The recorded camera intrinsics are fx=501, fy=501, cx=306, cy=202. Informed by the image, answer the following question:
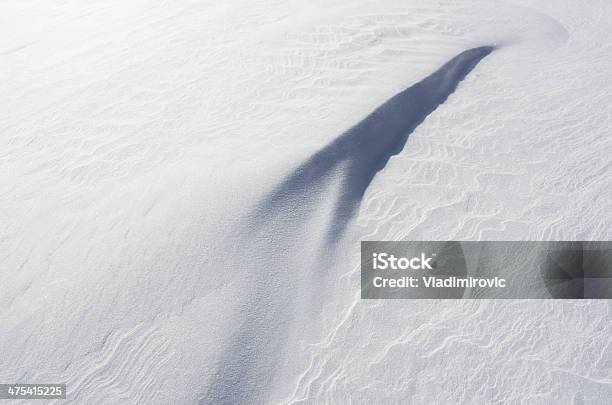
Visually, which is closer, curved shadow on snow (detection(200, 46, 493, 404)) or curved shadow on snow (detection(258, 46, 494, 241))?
curved shadow on snow (detection(200, 46, 493, 404))

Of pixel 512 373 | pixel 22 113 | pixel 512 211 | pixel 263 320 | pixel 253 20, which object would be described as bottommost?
pixel 512 373

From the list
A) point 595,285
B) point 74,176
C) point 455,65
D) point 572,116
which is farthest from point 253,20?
point 595,285

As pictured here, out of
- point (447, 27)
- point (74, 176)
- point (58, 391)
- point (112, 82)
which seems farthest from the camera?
point (447, 27)

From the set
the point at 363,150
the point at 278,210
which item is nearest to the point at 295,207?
the point at 278,210

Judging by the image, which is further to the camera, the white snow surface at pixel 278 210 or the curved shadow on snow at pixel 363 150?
the curved shadow on snow at pixel 363 150

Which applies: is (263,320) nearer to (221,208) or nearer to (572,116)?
(221,208)
